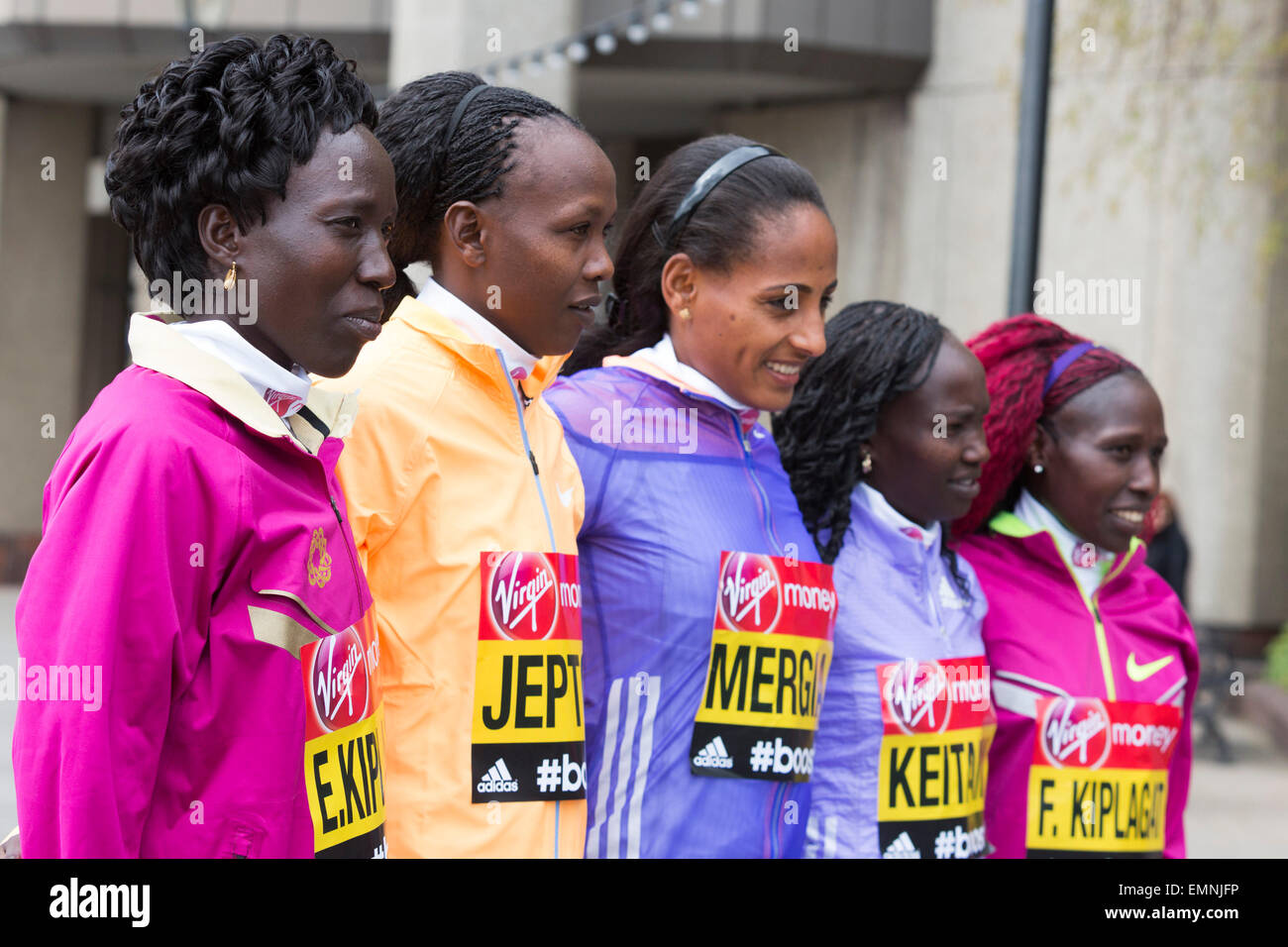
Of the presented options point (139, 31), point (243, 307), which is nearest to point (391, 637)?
point (243, 307)

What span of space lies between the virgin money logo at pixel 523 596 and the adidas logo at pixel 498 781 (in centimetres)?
20

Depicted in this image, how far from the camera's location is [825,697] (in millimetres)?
2953

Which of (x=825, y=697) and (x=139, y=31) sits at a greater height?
(x=139, y=31)

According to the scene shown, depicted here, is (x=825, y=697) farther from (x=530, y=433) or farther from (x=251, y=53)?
(x=251, y=53)

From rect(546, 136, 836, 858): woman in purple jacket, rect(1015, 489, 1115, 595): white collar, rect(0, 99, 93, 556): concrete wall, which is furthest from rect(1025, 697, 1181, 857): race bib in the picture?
rect(0, 99, 93, 556): concrete wall

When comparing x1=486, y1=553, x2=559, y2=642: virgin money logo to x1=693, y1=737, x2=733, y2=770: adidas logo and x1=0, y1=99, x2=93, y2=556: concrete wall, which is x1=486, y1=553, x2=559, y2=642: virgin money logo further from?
x1=0, y1=99, x2=93, y2=556: concrete wall

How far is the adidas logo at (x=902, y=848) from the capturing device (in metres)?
2.88

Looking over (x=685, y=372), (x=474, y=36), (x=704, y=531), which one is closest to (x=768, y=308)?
(x=685, y=372)

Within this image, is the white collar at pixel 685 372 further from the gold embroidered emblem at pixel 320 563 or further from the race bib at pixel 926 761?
the gold embroidered emblem at pixel 320 563

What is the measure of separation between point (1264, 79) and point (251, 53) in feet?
32.9

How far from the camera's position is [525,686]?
2.31 metres

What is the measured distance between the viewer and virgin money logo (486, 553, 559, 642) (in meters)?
2.28
